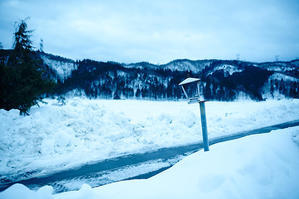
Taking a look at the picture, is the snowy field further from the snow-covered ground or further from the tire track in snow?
the snow-covered ground

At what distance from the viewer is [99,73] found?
146 ft

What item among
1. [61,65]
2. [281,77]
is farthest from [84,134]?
[281,77]

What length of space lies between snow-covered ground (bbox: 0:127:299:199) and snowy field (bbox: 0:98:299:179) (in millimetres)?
3604

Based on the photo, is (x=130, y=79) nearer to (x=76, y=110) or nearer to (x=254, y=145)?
(x=76, y=110)

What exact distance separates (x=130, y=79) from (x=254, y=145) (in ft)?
135

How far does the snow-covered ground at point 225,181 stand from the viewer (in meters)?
2.31

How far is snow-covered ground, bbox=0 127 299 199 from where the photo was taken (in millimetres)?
2307

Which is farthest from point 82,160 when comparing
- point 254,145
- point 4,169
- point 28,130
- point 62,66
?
point 62,66

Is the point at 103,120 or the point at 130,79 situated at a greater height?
the point at 130,79

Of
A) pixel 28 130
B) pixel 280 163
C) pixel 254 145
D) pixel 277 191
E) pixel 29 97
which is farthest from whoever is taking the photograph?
pixel 29 97

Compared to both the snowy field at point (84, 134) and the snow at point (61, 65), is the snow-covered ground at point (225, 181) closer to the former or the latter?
the snowy field at point (84, 134)

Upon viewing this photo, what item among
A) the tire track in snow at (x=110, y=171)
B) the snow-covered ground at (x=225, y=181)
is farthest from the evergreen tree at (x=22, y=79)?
the snow-covered ground at (x=225, y=181)

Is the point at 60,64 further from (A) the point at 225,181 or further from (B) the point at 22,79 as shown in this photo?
(A) the point at 225,181

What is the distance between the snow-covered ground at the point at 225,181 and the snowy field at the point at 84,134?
11.8 ft
